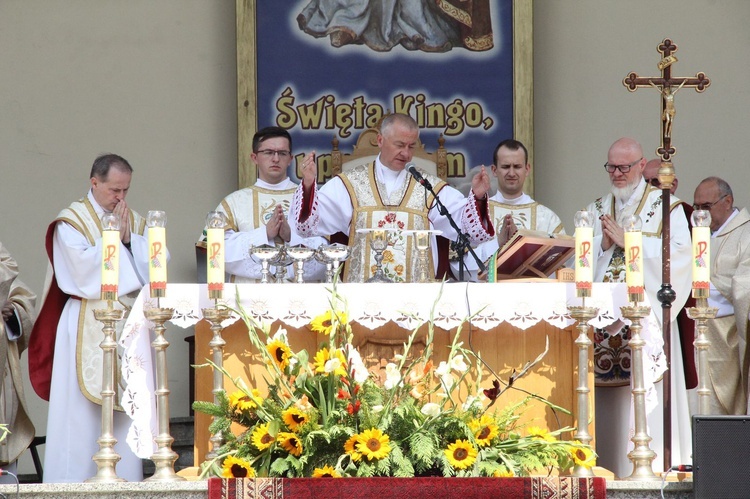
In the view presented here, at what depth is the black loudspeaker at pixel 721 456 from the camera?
196 inches

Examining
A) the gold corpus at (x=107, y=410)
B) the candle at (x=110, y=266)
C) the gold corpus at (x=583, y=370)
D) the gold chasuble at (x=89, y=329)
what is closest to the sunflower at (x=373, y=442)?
the gold corpus at (x=583, y=370)

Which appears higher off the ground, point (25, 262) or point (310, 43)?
point (310, 43)

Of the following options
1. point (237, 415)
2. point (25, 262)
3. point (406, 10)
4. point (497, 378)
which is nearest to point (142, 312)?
point (237, 415)

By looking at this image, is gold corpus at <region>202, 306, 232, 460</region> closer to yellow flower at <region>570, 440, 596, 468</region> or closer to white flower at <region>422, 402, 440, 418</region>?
white flower at <region>422, 402, 440, 418</region>

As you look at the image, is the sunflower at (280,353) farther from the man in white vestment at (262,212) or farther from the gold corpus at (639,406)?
the man in white vestment at (262,212)

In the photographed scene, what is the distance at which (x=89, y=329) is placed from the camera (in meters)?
7.07

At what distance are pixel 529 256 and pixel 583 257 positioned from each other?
2.17 ft

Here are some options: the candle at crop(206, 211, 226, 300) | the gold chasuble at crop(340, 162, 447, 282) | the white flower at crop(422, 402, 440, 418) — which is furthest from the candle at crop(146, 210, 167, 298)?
the gold chasuble at crop(340, 162, 447, 282)

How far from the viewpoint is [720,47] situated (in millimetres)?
9180

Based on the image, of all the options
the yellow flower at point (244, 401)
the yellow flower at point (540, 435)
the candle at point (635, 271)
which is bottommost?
the yellow flower at point (540, 435)

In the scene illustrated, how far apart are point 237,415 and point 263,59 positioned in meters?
4.41

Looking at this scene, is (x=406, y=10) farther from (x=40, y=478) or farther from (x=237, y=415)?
(x=237, y=415)

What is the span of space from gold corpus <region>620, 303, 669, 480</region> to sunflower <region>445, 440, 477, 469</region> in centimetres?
86

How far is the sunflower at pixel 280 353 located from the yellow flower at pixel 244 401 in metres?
0.14
